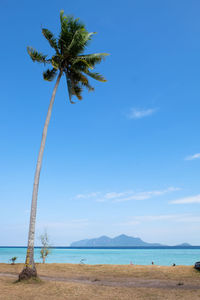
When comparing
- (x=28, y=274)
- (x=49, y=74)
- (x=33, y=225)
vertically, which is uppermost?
(x=49, y=74)

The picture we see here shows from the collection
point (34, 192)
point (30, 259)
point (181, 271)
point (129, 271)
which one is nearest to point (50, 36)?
point (34, 192)

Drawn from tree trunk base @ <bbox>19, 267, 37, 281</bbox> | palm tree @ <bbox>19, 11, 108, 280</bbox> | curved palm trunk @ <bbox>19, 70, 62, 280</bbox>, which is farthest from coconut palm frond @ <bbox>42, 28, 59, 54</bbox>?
tree trunk base @ <bbox>19, 267, 37, 281</bbox>

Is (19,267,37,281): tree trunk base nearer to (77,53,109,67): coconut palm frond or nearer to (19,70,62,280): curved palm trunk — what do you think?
(19,70,62,280): curved palm trunk

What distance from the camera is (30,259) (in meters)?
15.8

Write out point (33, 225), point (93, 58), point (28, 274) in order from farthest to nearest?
1. point (93, 58)
2. point (33, 225)
3. point (28, 274)

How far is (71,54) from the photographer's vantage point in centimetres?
1958

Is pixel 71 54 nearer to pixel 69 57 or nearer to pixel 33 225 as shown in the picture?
pixel 69 57

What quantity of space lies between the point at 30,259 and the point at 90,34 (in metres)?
18.2

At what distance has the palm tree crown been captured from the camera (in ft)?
63.2

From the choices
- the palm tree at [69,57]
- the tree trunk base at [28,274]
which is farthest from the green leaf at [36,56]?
the tree trunk base at [28,274]

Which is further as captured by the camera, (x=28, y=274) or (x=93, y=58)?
(x=93, y=58)

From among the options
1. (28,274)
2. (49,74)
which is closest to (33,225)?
(28,274)

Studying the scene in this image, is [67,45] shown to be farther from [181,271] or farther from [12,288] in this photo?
[181,271]

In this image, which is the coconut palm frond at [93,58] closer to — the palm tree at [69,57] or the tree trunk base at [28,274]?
the palm tree at [69,57]
